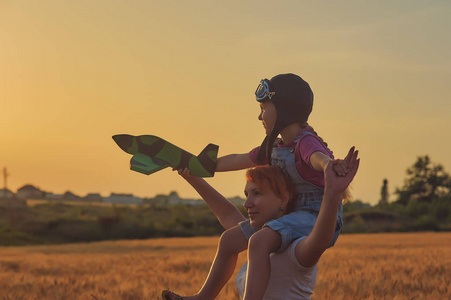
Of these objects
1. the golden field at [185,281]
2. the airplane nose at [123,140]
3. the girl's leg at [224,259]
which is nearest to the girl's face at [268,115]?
the girl's leg at [224,259]

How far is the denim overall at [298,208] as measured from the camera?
3.41 meters

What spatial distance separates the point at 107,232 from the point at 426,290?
26013 millimetres

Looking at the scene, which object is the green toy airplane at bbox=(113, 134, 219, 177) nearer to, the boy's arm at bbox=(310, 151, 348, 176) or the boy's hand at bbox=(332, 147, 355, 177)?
the boy's arm at bbox=(310, 151, 348, 176)

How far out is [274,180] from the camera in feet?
11.6

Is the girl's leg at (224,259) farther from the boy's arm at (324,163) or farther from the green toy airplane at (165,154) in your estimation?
the boy's arm at (324,163)

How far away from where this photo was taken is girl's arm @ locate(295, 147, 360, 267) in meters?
2.98

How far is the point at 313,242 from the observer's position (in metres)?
3.22

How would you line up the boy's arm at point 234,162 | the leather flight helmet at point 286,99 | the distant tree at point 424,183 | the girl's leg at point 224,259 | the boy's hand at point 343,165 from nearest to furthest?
the boy's hand at point 343,165 < the leather flight helmet at point 286,99 < the girl's leg at point 224,259 < the boy's arm at point 234,162 < the distant tree at point 424,183

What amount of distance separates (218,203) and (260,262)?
3.20ft

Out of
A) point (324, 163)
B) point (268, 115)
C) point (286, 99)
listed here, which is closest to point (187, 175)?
point (268, 115)

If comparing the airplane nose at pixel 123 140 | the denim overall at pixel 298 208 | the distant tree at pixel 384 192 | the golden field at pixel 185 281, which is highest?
the distant tree at pixel 384 192

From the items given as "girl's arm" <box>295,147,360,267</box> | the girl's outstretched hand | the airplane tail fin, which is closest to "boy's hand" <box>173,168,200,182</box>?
the airplane tail fin

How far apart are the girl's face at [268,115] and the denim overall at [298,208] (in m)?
0.15

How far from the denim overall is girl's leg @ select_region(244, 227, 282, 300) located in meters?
0.04
